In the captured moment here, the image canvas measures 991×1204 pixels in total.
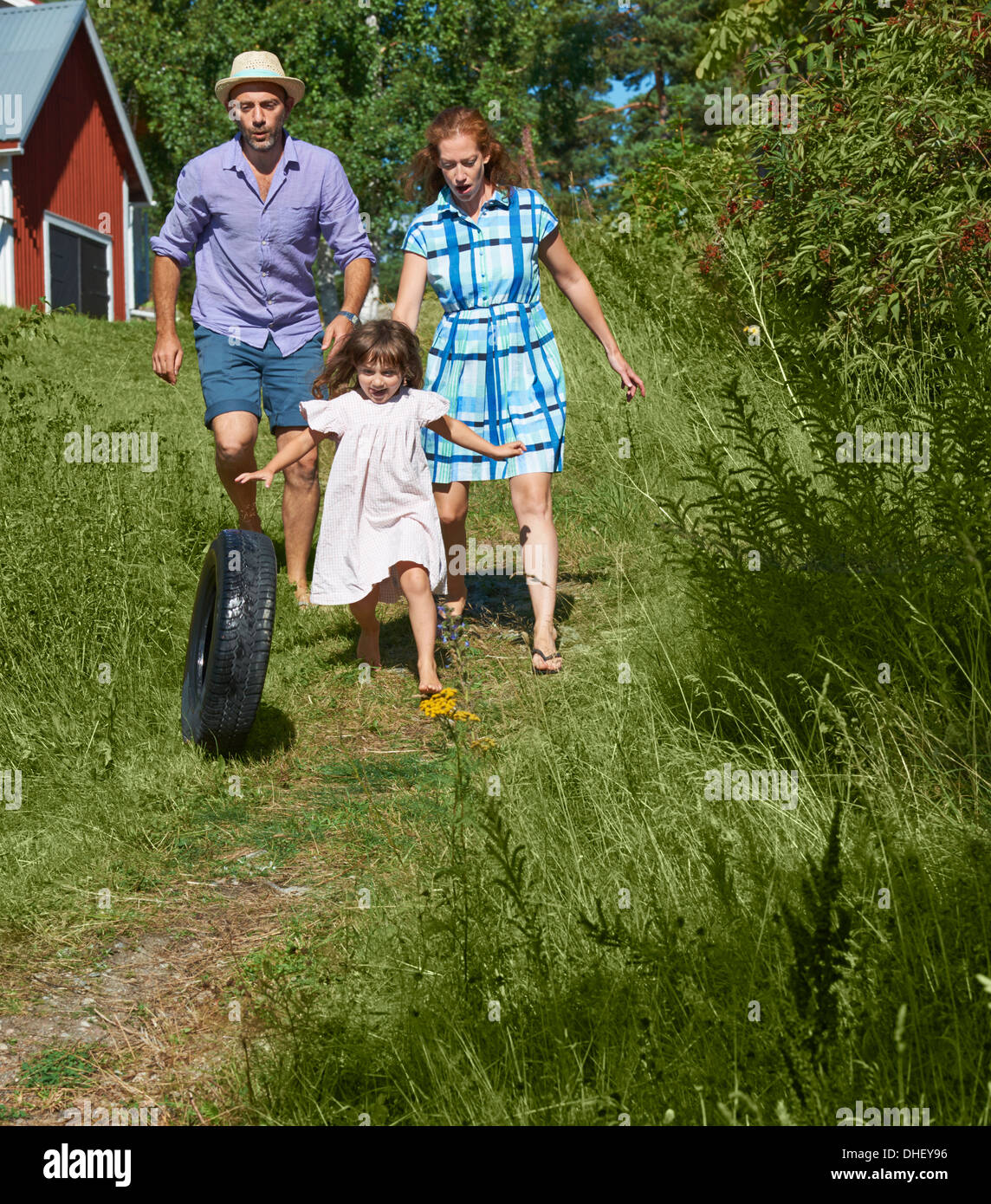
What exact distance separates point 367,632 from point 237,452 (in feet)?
3.53

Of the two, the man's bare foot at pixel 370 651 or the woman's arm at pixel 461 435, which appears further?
the man's bare foot at pixel 370 651

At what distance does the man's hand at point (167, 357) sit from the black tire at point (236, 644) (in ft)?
4.42

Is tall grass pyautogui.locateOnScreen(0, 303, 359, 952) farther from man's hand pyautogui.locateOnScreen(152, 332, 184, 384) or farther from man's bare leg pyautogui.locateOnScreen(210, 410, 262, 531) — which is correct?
man's hand pyautogui.locateOnScreen(152, 332, 184, 384)

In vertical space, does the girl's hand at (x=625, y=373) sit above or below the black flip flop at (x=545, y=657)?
above

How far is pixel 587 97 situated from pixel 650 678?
48399 millimetres

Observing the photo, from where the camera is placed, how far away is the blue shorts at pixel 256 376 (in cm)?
568

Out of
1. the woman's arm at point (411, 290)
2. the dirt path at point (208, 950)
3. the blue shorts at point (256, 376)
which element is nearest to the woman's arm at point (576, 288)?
the woman's arm at point (411, 290)

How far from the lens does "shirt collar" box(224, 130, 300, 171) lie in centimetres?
560

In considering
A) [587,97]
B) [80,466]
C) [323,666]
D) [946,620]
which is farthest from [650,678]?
[587,97]

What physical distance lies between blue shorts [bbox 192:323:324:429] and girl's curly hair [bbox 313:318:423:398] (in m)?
0.62

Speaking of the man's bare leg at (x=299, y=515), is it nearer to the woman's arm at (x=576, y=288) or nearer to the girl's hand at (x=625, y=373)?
the woman's arm at (x=576, y=288)

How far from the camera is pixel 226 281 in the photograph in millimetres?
5703

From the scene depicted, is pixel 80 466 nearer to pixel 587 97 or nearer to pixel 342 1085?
pixel 342 1085

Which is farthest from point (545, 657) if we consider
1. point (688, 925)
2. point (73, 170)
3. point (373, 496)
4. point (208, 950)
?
point (73, 170)
